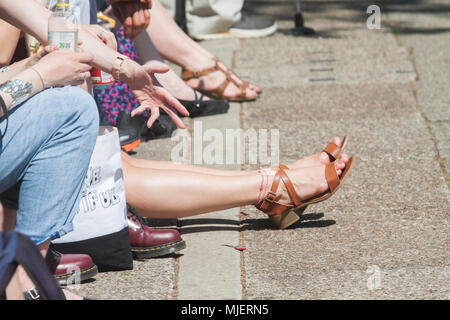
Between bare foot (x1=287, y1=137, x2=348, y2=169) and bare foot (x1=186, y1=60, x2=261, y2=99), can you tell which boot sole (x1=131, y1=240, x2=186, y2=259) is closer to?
bare foot (x1=287, y1=137, x2=348, y2=169)

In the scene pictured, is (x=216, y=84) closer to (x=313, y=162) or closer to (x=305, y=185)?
(x=313, y=162)

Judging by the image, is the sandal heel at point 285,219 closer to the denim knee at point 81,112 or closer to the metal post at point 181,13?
the denim knee at point 81,112

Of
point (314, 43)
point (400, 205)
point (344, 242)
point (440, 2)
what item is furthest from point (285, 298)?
point (440, 2)

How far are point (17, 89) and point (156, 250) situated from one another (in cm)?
97

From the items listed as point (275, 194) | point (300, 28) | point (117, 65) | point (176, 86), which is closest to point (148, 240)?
point (275, 194)

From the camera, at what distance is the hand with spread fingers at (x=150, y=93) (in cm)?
302

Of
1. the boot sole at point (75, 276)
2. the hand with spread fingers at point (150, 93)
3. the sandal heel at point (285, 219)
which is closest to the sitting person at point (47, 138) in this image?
the boot sole at point (75, 276)

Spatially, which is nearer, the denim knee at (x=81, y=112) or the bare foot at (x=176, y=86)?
the denim knee at (x=81, y=112)

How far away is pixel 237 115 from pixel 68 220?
2487mm

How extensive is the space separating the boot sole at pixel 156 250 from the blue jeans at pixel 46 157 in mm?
586

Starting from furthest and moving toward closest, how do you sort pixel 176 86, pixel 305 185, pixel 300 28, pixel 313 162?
1. pixel 300 28
2. pixel 176 86
3. pixel 313 162
4. pixel 305 185

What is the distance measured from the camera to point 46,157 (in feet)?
8.45

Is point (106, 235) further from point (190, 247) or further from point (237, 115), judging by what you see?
point (237, 115)

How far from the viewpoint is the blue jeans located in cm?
252
